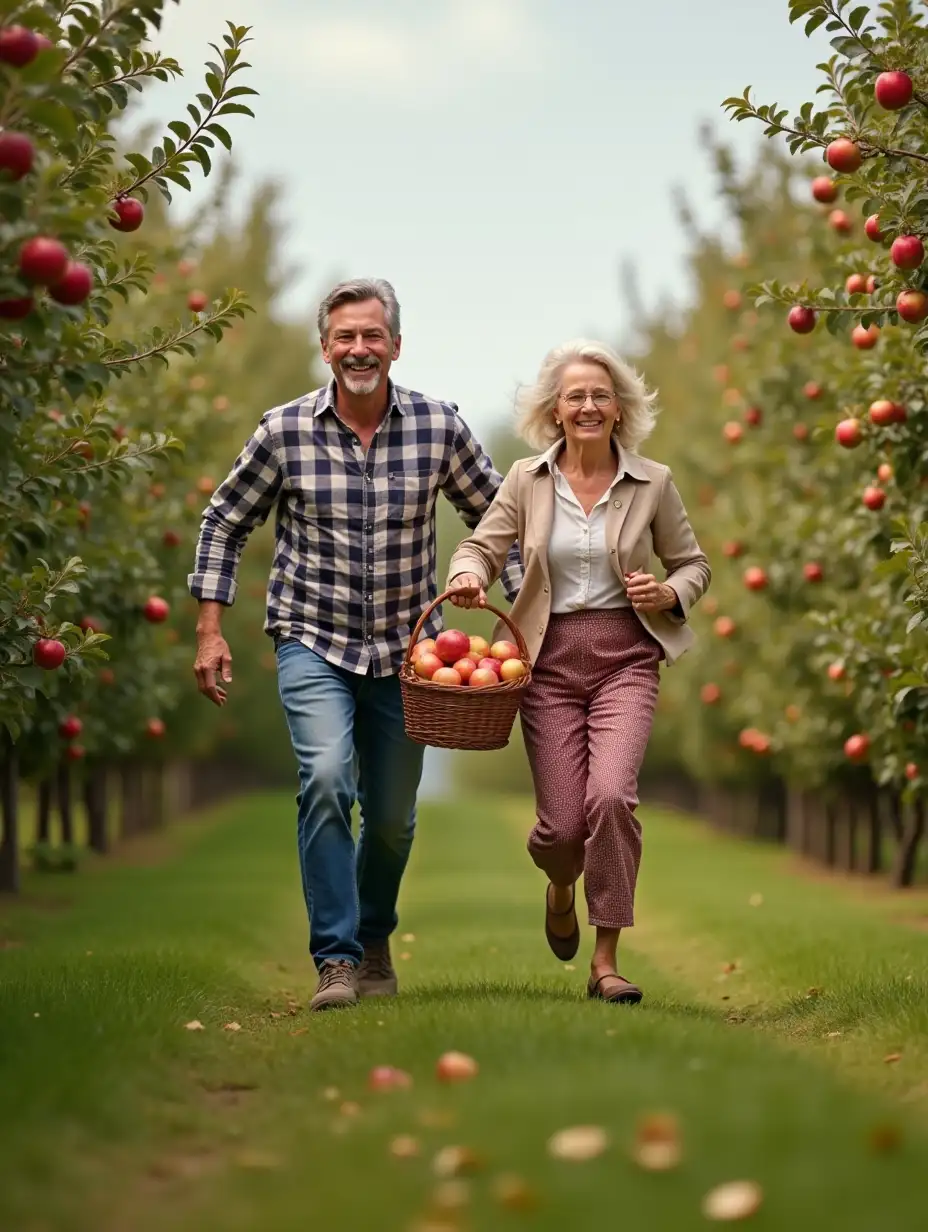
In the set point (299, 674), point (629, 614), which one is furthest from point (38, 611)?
point (629, 614)

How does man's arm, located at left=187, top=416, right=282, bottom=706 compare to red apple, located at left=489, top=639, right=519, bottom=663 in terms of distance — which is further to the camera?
man's arm, located at left=187, top=416, right=282, bottom=706

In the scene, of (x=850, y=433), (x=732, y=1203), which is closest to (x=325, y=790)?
(x=732, y=1203)

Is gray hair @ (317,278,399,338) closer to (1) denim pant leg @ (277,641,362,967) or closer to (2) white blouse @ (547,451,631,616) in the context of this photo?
(2) white blouse @ (547,451,631,616)

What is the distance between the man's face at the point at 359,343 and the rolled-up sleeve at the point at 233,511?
402 millimetres

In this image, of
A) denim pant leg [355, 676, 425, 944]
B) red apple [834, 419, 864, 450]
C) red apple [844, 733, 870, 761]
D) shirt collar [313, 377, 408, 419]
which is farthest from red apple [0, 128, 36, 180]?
red apple [844, 733, 870, 761]

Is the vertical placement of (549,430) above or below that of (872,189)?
below

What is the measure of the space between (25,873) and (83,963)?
9181 mm

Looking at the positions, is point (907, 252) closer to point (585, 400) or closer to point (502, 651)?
point (585, 400)

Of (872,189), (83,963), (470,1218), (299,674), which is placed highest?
(872,189)

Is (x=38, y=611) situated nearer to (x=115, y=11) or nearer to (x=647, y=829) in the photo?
(x=115, y=11)

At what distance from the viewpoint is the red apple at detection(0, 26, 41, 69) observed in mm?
4820

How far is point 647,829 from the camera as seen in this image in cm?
3041

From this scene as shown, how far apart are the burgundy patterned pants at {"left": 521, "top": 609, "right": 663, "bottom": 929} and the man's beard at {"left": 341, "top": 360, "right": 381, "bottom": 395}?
1.18 meters

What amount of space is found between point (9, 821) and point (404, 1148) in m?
11.0
